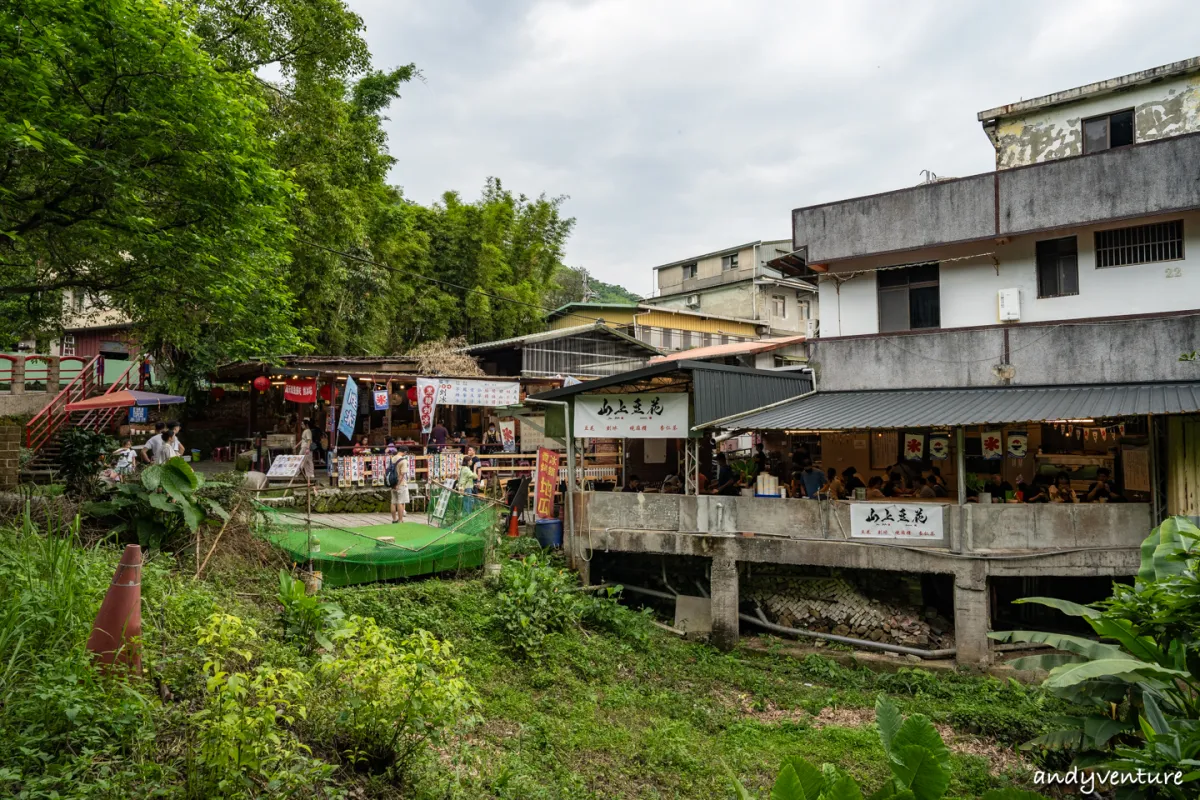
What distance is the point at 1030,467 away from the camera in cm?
1548

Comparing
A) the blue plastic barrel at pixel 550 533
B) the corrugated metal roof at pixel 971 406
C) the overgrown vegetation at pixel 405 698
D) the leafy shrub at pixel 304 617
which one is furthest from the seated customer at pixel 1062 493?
the leafy shrub at pixel 304 617

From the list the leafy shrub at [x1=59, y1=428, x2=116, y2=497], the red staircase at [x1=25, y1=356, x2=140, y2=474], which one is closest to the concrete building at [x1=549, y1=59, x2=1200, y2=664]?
the leafy shrub at [x1=59, y1=428, x2=116, y2=497]

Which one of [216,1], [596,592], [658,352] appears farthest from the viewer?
[658,352]

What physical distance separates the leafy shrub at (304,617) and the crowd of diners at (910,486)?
9324mm

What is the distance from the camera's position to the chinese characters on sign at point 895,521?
39.3 feet

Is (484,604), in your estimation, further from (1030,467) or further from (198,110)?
(1030,467)

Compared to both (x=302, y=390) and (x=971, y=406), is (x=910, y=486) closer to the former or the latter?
(x=971, y=406)

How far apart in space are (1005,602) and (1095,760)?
8202mm

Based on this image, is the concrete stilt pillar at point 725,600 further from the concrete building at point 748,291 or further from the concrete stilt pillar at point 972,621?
the concrete building at point 748,291

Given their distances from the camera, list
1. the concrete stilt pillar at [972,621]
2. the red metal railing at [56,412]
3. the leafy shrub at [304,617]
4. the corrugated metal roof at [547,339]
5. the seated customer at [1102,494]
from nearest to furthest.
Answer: the leafy shrub at [304,617] < the concrete stilt pillar at [972,621] < the seated customer at [1102,494] < the red metal railing at [56,412] < the corrugated metal roof at [547,339]

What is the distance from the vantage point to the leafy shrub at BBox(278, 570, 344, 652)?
26.8 ft

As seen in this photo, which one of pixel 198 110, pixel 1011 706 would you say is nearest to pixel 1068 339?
pixel 1011 706

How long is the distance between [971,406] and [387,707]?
36.9 ft

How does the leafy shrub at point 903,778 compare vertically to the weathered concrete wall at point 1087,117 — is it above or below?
below
